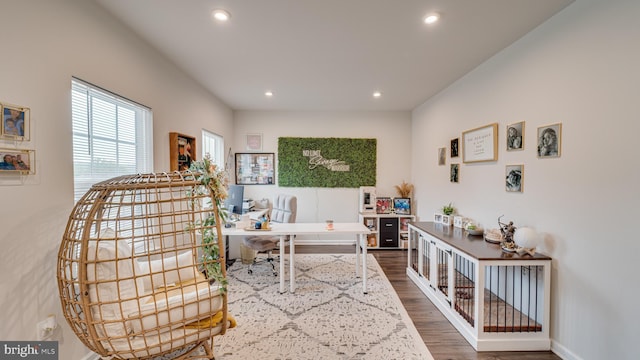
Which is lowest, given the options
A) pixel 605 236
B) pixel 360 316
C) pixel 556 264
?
pixel 360 316

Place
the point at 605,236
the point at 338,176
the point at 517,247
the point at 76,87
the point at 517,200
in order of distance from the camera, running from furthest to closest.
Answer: the point at 338,176 → the point at 517,200 → the point at 517,247 → the point at 76,87 → the point at 605,236

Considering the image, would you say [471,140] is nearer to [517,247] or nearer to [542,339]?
[517,247]

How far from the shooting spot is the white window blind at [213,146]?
3990 millimetres

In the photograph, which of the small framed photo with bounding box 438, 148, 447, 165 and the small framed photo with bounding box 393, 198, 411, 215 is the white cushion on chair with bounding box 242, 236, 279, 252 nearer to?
the small framed photo with bounding box 393, 198, 411, 215

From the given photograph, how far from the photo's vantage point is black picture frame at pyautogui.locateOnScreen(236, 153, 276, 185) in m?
5.12

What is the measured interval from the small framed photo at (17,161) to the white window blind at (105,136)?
340mm

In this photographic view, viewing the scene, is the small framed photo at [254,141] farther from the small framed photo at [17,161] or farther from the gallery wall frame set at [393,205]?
the small framed photo at [17,161]

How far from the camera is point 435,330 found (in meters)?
2.38

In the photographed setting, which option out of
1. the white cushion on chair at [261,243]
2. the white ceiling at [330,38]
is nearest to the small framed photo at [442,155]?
the white ceiling at [330,38]

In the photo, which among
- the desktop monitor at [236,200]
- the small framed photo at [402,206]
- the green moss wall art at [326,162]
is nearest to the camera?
the desktop monitor at [236,200]

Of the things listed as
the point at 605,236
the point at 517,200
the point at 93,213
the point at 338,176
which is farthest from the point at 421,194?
the point at 93,213

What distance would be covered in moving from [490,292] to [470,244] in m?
0.45

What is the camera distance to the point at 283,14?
204 cm

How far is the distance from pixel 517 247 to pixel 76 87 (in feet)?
11.9
